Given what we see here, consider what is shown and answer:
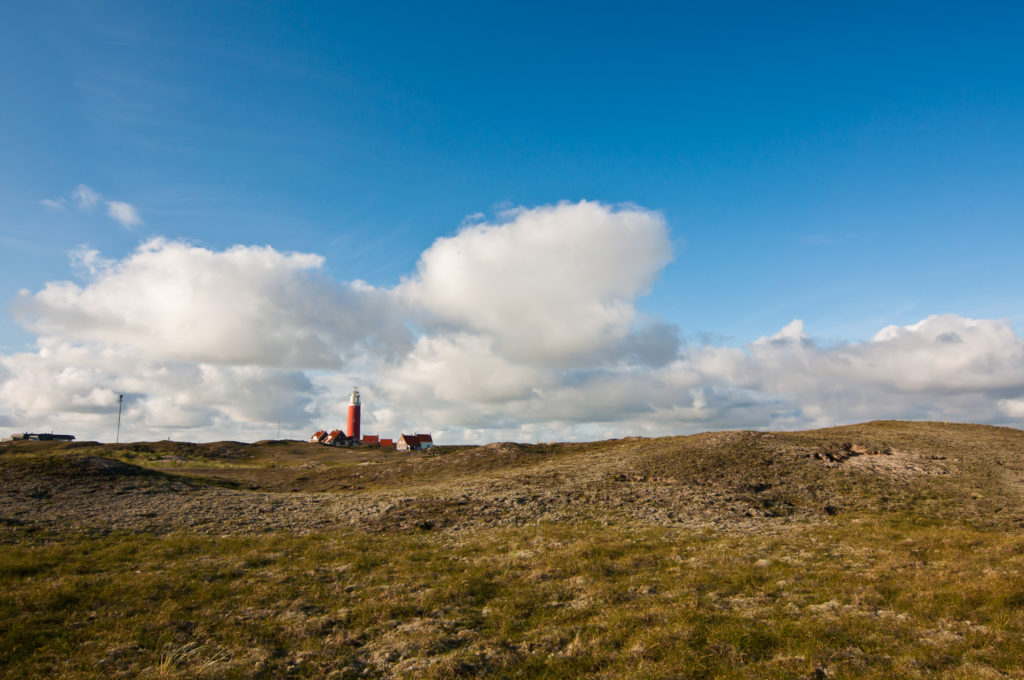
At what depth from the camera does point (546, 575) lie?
68.0ft

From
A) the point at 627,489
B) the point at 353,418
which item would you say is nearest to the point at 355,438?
the point at 353,418

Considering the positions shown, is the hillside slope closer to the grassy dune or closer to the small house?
the grassy dune

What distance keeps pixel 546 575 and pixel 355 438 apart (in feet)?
509

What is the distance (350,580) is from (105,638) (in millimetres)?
8136

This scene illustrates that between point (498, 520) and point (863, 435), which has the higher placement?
point (863, 435)

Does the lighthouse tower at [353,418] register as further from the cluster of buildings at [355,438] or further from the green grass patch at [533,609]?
the green grass patch at [533,609]

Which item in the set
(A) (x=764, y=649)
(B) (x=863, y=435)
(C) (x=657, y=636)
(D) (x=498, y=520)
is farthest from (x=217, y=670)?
(B) (x=863, y=435)

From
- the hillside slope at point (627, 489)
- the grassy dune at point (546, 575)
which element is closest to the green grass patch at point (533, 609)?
the grassy dune at point (546, 575)

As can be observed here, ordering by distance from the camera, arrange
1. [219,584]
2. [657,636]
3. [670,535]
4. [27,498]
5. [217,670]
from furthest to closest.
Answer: [27,498] < [670,535] < [219,584] < [657,636] < [217,670]

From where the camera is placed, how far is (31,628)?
15.2 meters

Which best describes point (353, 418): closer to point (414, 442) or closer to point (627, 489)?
point (414, 442)

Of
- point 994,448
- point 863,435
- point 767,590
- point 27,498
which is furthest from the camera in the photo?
point 863,435

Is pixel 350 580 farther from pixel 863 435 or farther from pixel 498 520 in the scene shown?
pixel 863 435

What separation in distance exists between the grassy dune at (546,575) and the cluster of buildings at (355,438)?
375ft
